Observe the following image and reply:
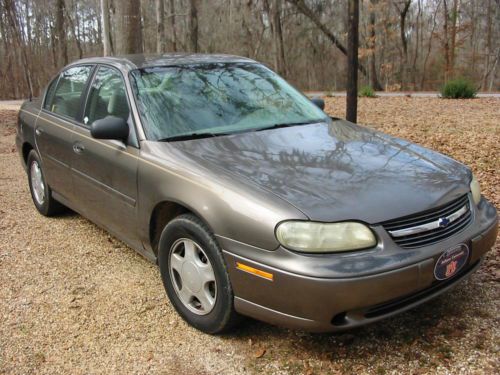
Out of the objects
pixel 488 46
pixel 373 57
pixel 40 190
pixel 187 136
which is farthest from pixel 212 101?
pixel 488 46

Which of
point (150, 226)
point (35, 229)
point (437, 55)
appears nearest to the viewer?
point (150, 226)

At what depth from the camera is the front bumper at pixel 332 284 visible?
240 cm

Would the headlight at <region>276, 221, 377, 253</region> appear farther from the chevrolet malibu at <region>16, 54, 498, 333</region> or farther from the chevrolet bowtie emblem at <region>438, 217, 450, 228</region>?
the chevrolet bowtie emblem at <region>438, 217, 450, 228</region>

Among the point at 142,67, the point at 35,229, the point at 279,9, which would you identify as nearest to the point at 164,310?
the point at 142,67

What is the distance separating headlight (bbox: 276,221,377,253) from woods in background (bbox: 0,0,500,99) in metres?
27.8

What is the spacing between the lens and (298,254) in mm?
2459

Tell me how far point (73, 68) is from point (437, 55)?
131 feet

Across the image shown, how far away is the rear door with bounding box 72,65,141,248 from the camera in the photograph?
3477 mm

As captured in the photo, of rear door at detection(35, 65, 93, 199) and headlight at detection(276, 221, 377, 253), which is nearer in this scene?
headlight at detection(276, 221, 377, 253)

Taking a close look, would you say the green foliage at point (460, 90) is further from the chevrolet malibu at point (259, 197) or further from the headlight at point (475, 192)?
the headlight at point (475, 192)

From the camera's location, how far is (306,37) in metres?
39.6

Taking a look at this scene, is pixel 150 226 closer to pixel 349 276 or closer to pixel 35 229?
pixel 349 276

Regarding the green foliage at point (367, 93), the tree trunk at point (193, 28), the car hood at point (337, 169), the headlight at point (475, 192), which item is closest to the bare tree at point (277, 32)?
the tree trunk at point (193, 28)

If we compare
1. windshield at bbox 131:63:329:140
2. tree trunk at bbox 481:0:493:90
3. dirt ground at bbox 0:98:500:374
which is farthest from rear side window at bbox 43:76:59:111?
tree trunk at bbox 481:0:493:90
